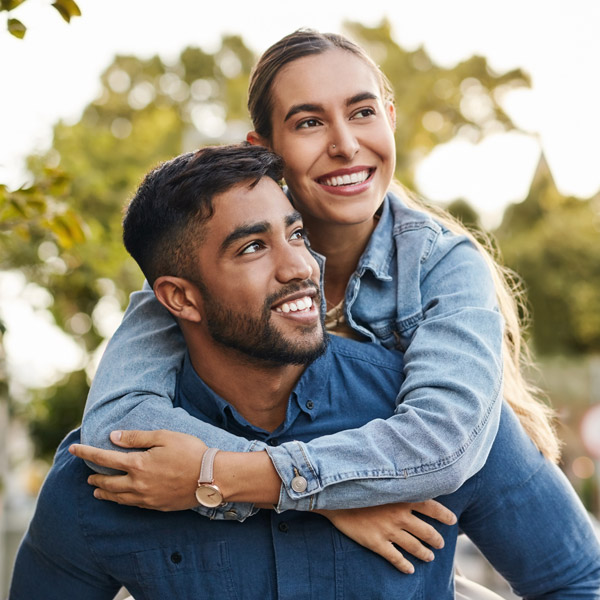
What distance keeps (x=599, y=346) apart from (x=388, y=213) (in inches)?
923

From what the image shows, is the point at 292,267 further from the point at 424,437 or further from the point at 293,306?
the point at 424,437

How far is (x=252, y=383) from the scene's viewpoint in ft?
8.59

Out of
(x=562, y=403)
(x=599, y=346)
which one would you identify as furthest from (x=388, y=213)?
(x=599, y=346)

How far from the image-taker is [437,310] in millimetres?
2709

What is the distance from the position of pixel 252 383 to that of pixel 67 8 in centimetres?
116

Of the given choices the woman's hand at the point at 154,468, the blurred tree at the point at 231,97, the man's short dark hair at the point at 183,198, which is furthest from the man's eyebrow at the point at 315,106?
the blurred tree at the point at 231,97

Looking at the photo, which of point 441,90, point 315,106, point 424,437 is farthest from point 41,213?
point 441,90

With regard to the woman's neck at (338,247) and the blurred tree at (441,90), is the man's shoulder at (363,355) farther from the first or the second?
the blurred tree at (441,90)

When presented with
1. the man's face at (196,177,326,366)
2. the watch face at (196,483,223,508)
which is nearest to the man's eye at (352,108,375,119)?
the man's face at (196,177,326,366)

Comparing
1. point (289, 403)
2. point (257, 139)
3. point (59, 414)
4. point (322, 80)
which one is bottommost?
point (59, 414)

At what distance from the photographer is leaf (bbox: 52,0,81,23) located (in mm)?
2348

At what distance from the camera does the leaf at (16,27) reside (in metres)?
2.33

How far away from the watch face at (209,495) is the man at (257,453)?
56mm

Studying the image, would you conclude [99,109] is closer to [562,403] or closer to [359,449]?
[562,403]
